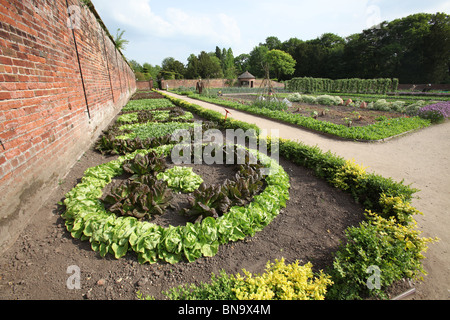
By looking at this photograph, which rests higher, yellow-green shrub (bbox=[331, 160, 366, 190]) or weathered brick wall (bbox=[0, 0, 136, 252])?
weathered brick wall (bbox=[0, 0, 136, 252])

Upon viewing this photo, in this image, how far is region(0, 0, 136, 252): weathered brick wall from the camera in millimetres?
2537

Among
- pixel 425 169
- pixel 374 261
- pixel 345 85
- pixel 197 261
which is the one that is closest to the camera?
pixel 374 261

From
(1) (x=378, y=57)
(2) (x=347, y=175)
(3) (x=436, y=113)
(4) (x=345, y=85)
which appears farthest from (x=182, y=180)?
(1) (x=378, y=57)

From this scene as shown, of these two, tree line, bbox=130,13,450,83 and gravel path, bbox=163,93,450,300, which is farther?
tree line, bbox=130,13,450,83

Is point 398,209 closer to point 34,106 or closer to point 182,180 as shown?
point 182,180

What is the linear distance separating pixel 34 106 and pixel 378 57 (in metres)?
59.8

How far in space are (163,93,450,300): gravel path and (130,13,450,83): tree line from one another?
78.7ft

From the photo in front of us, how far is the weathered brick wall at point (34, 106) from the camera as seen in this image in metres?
2.54

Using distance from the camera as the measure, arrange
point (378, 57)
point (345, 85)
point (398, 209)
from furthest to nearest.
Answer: point (378, 57) → point (345, 85) → point (398, 209)

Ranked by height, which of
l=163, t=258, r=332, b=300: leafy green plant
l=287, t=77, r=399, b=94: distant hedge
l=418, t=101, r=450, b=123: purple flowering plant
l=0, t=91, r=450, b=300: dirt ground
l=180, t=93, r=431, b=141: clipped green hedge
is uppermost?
l=287, t=77, r=399, b=94: distant hedge

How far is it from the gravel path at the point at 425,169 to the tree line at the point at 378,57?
78.7 feet

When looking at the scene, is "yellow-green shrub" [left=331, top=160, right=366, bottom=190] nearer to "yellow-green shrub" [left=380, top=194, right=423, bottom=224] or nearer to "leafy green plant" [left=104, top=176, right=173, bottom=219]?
"yellow-green shrub" [left=380, top=194, right=423, bottom=224]

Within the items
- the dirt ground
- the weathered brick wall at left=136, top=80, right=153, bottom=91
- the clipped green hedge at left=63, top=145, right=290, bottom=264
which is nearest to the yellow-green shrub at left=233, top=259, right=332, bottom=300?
the dirt ground

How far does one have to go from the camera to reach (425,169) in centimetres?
492
